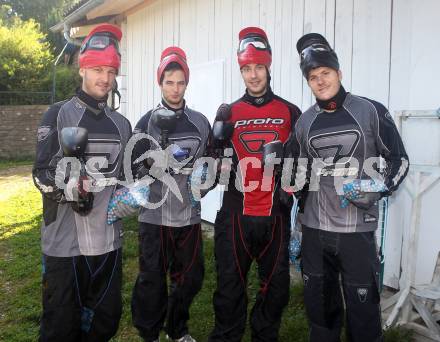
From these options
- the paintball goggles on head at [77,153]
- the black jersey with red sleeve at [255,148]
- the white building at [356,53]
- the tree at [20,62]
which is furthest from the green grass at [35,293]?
the tree at [20,62]

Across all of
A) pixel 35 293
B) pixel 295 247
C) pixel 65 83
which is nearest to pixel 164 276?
pixel 295 247

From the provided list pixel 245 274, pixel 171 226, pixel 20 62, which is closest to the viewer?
pixel 245 274

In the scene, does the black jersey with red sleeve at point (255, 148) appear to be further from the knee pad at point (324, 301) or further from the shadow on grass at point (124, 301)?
the shadow on grass at point (124, 301)

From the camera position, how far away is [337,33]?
4.76 meters

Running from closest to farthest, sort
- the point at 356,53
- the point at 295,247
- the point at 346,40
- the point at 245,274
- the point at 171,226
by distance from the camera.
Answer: the point at 295,247 → the point at 245,274 → the point at 171,226 → the point at 356,53 → the point at 346,40

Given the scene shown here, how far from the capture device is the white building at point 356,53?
155 inches

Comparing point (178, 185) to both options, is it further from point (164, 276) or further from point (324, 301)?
point (324, 301)

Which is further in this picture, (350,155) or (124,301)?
(124,301)

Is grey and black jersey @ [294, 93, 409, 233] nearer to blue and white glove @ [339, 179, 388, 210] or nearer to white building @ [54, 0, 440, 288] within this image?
blue and white glove @ [339, 179, 388, 210]

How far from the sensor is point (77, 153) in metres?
2.73

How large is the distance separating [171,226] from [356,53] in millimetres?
2739

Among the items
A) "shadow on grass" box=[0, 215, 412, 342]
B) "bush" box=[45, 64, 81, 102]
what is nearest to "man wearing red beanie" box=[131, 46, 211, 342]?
"shadow on grass" box=[0, 215, 412, 342]

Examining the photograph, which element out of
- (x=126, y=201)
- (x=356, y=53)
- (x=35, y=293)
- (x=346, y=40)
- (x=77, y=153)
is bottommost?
(x=35, y=293)

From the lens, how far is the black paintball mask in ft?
9.49
